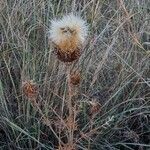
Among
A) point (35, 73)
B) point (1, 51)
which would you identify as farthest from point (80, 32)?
point (1, 51)

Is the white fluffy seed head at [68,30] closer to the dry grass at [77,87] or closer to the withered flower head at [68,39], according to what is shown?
the withered flower head at [68,39]

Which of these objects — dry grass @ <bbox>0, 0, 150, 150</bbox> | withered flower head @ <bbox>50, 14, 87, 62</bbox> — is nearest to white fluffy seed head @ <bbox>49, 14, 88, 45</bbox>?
withered flower head @ <bbox>50, 14, 87, 62</bbox>

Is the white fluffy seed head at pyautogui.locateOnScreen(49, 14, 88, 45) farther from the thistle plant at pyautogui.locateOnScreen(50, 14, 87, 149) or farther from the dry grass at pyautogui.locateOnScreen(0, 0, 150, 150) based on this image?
the dry grass at pyautogui.locateOnScreen(0, 0, 150, 150)

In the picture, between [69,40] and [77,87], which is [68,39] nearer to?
[69,40]

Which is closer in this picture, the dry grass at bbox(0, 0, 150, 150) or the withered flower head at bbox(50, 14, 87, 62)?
the withered flower head at bbox(50, 14, 87, 62)

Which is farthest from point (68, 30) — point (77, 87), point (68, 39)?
point (77, 87)
